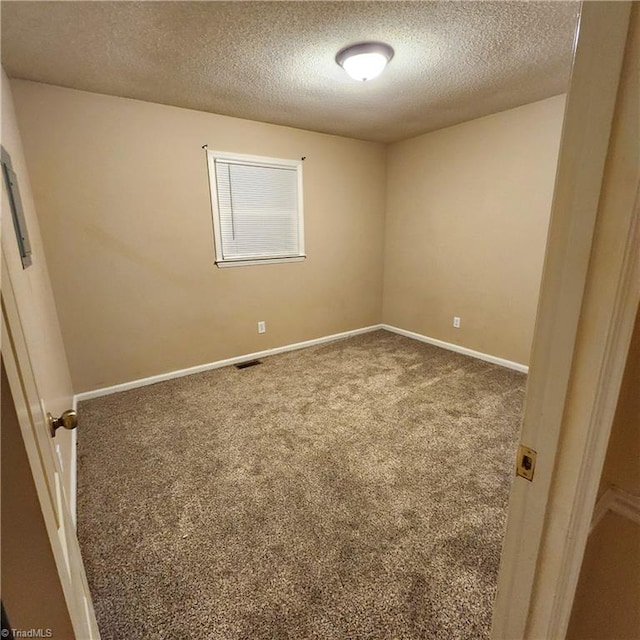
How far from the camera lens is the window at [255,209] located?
3170 mm

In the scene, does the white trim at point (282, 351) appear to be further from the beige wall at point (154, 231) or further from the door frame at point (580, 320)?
the door frame at point (580, 320)

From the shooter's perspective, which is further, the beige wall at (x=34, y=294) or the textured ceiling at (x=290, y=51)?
the textured ceiling at (x=290, y=51)

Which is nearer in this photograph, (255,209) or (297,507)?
(297,507)

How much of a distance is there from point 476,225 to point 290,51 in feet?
7.69

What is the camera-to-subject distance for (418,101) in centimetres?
276

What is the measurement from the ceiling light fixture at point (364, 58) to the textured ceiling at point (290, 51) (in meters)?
0.06

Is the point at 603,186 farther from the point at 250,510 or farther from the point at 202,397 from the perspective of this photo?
the point at 202,397

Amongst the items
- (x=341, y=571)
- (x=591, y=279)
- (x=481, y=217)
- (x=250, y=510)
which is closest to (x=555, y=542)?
(x=591, y=279)

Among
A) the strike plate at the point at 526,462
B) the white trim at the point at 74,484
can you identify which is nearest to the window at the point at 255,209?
the white trim at the point at 74,484

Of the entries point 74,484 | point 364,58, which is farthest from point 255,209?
point 74,484

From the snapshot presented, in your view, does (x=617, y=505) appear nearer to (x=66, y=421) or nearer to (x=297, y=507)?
(x=66, y=421)

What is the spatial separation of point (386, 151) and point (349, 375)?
9.18 ft

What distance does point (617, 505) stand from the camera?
1.94 feet

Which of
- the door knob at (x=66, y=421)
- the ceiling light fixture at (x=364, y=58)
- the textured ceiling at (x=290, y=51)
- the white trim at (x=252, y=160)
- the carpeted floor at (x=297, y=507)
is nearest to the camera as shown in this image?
the door knob at (x=66, y=421)
